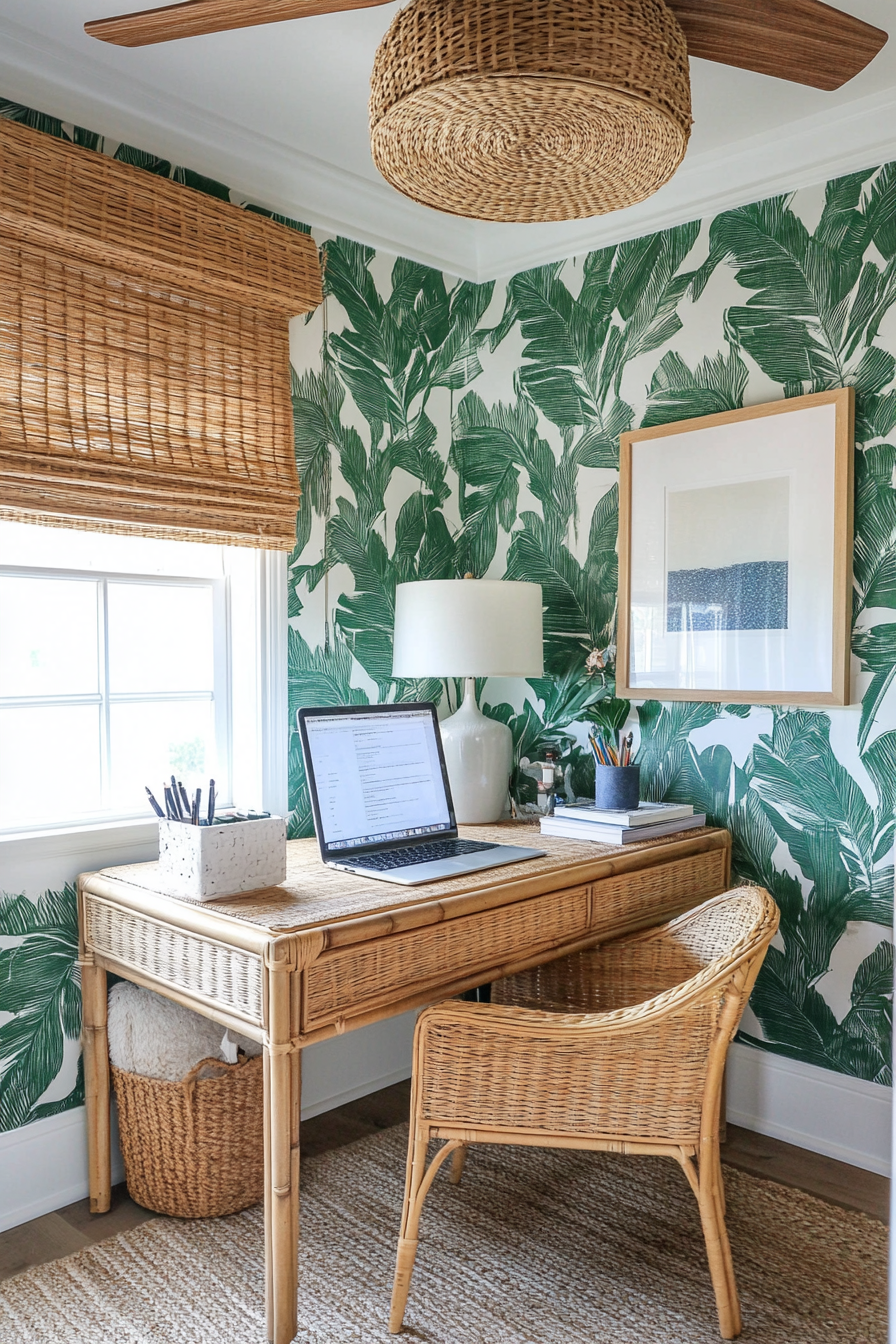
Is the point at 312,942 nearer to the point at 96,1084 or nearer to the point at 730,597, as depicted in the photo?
the point at 96,1084

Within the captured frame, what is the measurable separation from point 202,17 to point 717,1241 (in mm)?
2172

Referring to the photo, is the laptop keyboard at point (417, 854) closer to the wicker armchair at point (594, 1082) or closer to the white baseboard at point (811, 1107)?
the wicker armchair at point (594, 1082)

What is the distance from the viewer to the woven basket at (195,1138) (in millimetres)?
2105

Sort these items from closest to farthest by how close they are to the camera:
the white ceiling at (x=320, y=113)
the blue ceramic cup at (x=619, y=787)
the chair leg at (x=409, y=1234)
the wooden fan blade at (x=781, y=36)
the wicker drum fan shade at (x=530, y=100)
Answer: the wicker drum fan shade at (x=530, y=100)
the wooden fan blade at (x=781, y=36)
the chair leg at (x=409, y=1234)
the white ceiling at (x=320, y=113)
the blue ceramic cup at (x=619, y=787)

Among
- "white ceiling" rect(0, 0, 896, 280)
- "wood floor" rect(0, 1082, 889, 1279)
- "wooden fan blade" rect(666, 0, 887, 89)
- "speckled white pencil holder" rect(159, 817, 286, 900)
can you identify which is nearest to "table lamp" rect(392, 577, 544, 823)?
"speckled white pencil holder" rect(159, 817, 286, 900)

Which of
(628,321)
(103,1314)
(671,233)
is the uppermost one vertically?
(671,233)

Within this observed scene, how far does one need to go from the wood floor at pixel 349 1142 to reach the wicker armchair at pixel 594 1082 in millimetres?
622

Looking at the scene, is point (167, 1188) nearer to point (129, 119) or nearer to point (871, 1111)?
point (871, 1111)

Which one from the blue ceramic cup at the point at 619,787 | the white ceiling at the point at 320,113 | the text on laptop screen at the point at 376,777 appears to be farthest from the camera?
the blue ceramic cup at the point at 619,787

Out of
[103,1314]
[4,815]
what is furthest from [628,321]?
[103,1314]

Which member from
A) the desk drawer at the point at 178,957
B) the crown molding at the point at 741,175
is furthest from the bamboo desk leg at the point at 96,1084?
the crown molding at the point at 741,175

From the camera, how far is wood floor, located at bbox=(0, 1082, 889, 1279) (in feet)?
6.80

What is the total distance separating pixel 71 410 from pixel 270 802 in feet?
3.53

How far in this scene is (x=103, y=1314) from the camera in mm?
1854
